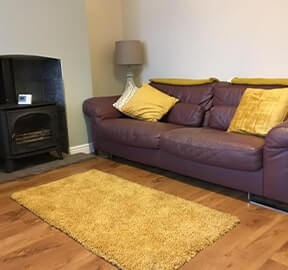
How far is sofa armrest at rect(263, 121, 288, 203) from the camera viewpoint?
2053mm

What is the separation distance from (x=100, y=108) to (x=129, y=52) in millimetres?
961

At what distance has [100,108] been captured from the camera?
3492mm

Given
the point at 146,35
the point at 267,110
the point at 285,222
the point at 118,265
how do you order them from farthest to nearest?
1. the point at 146,35
2. the point at 267,110
3. the point at 285,222
4. the point at 118,265

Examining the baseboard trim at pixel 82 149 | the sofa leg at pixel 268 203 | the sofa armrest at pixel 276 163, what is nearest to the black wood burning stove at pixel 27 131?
the baseboard trim at pixel 82 149

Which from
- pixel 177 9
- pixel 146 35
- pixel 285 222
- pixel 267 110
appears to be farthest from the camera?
pixel 146 35

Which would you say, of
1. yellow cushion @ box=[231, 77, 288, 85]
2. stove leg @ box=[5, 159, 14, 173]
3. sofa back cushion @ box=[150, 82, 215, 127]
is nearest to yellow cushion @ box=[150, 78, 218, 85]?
sofa back cushion @ box=[150, 82, 215, 127]

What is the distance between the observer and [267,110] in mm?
2467

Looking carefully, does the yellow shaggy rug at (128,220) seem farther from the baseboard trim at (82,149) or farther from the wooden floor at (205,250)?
the baseboard trim at (82,149)

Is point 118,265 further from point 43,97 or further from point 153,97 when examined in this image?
point 43,97

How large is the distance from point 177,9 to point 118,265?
3.08 m

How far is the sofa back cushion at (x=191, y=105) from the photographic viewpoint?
127 inches

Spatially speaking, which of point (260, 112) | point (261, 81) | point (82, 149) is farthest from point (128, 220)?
point (82, 149)

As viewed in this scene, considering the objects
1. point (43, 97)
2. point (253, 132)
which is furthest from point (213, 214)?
point (43, 97)

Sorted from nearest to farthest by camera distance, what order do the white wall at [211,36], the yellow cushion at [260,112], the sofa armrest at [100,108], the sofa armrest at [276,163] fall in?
the sofa armrest at [276,163] < the yellow cushion at [260,112] < the white wall at [211,36] < the sofa armrest at [100,108]
